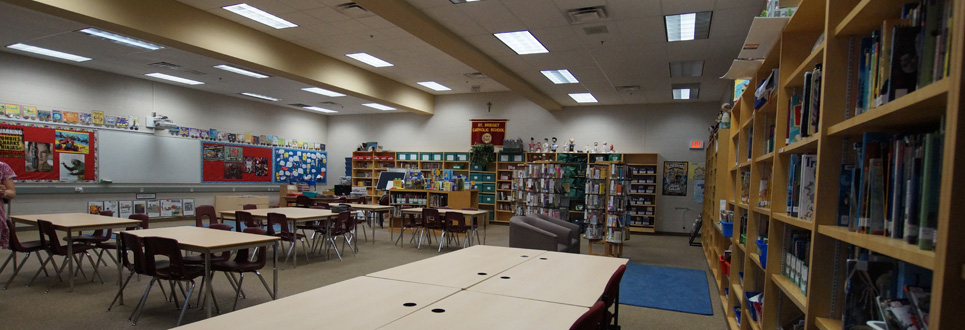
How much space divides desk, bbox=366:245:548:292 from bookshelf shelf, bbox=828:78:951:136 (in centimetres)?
149

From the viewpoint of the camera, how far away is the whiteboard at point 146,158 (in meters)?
10.1

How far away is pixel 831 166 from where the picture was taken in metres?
1.76

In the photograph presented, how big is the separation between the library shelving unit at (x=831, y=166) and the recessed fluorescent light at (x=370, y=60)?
683cm

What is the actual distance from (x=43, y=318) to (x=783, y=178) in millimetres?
5865

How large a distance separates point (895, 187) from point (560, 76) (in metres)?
8.08

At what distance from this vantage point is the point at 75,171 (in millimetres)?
9586

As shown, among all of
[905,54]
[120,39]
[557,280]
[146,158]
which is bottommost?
[557,280]

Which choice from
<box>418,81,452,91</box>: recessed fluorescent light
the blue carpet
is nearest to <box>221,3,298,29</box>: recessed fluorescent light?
<box>418,81,452,91</box>: recessed fluorescent light

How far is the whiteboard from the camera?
33.1 ft

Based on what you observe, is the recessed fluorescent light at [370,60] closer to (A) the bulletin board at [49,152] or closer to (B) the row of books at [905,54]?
(A) the bulletin board at [49,152]

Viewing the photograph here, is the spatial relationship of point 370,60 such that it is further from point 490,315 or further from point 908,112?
point 908,112

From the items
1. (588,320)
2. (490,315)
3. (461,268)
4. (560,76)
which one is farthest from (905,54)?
(560,76)

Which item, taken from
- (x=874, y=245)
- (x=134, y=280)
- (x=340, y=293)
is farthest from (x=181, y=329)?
(x=134, y=280)

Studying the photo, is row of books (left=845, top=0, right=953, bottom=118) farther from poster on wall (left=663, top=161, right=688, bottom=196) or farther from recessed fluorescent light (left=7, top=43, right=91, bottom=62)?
recessed fluorescent light (left=7, top=43, right=91, bottom=62)
